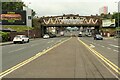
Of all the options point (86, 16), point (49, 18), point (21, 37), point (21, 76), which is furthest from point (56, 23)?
point (21, 76)

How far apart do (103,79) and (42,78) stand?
233cm

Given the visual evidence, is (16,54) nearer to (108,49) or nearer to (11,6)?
(108,49)

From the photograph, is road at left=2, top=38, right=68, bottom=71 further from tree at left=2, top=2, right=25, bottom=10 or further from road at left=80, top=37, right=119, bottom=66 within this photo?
tree at left=2, top=2, right=25, bottom=10

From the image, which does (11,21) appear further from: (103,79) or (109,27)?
(103,79)

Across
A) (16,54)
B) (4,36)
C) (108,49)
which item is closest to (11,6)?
(4,36)

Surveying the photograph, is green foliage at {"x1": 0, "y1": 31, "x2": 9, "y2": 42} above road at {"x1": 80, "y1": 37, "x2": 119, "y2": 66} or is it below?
above

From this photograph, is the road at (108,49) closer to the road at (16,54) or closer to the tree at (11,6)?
the road at (16,54)

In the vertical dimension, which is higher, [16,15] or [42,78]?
[16,15]

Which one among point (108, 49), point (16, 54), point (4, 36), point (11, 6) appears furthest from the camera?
point (11, 6)

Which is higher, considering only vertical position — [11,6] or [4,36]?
[11,6]

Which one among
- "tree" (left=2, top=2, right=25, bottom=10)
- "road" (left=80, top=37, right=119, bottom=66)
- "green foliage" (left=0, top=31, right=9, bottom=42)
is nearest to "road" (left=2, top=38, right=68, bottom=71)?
"road" (left=80, top=37, right=119, bottom=66)

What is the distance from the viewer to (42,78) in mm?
12633

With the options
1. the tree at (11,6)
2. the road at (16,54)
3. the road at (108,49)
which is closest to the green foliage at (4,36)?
the road at (108,49)

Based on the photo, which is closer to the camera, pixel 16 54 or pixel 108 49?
pixel 16 54
